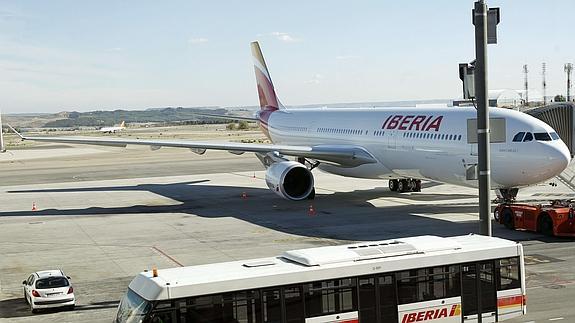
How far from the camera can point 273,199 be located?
41.0m

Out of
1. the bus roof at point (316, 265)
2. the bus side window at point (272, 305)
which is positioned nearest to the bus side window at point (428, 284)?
the bus roof at point (316, 265)

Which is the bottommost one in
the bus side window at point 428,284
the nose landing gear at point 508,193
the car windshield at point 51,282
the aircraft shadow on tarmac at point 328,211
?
the aircraft shadow on tarmac at point 328,211

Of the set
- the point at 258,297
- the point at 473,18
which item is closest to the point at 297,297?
the point at 258,297

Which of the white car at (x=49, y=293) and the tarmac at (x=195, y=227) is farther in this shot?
the tarmac at (x=195, y=227)

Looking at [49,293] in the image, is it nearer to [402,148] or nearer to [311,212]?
[311,212]

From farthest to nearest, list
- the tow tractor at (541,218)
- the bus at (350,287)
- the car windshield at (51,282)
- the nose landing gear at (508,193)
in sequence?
the nose landing gear at (508,193) < the tow tractor at (541,218) < the car windshield at (51,282) < the bus at (350,287)

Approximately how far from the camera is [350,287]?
46.0 ft

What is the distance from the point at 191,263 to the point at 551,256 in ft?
38.3

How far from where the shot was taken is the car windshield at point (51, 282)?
18830mm

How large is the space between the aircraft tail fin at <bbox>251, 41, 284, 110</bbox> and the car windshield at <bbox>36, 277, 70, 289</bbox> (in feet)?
120

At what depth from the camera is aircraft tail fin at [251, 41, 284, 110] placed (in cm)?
5444

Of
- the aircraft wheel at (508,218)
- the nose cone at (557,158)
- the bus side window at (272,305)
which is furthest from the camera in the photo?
the aircraft wheel at (508,218)

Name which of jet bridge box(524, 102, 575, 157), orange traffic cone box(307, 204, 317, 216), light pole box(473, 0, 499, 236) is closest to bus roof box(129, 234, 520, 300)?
light pole box(473, 0, 499, 236)

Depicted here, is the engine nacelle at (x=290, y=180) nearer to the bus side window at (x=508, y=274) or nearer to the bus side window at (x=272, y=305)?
the bus side window at (x=508, y=274)
